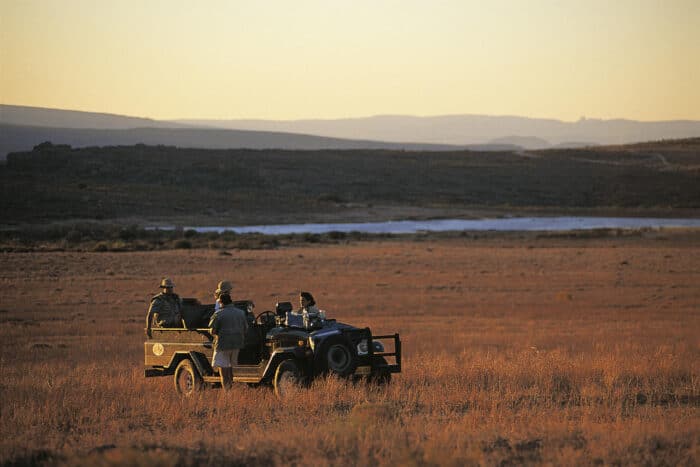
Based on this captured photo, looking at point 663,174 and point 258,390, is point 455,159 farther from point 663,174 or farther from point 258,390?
point 258,390

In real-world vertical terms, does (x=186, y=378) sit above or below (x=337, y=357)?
below

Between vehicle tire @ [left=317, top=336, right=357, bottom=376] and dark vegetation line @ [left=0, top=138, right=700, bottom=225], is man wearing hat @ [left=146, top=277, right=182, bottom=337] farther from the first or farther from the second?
dark vegetation line @ [left=0, top=138, right=700, bottom=225]

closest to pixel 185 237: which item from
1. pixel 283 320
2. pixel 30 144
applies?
pixel 283 320

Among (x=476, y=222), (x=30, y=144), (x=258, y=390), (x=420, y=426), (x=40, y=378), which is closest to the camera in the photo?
(x=420, y=426)

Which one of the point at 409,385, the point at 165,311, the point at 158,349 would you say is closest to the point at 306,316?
the point at 409,385

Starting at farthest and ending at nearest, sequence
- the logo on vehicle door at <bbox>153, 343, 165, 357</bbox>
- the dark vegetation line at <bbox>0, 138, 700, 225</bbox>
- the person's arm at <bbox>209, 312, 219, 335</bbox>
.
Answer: the dark vegetation line at <bbox>0, 138, 700, 225</bbox> → the logo on vehicle door at <bbox>153, 343, 165, 357</bbox> → the person's arm at <bbox>209, 312, 219, 335</bbox>

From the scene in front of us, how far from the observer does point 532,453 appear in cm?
899

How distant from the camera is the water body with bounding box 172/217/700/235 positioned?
75.2 metres

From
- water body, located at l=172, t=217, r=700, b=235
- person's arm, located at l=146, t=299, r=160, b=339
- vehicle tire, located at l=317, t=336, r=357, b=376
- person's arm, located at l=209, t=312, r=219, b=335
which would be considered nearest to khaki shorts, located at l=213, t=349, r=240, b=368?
person's arm, located at l=209, t=312, r=219, b=335

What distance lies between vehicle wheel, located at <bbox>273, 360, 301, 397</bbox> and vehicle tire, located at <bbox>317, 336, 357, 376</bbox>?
11.9 inches

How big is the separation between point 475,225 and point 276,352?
6802cm

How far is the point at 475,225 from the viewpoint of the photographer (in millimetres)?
79625

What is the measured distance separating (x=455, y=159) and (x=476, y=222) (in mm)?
60020

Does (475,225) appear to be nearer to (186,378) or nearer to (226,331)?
(186,378)
